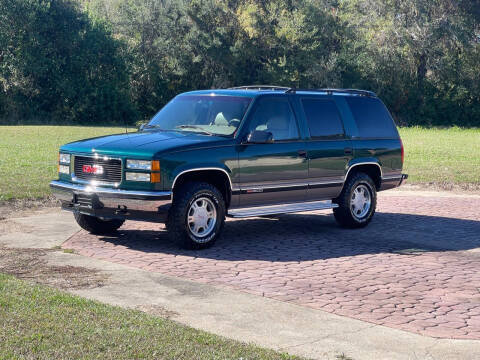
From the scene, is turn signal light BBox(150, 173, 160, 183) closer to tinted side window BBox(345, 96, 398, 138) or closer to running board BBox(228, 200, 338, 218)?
running board BBox(228, 200, 338, 218)

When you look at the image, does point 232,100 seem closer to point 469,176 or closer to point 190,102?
point 190,102

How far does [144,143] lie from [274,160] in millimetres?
1888

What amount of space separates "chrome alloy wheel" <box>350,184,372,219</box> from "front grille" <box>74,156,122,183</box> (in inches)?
158

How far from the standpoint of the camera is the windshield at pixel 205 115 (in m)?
10.4

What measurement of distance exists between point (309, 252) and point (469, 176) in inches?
400

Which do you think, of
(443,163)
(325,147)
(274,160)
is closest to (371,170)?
(325,147)

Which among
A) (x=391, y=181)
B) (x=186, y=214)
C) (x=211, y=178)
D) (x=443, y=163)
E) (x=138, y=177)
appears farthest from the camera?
(x=443, y=163)

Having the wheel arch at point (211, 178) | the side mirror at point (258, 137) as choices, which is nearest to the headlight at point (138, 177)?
the wheel arch at point (211, 178)

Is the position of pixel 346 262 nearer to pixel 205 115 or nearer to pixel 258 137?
pixel 258 137

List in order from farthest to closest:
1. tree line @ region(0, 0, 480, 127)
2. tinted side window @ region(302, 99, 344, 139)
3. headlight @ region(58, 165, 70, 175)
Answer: tree line @ region(0, 0, 480, 127), tinted side window @ region(302, 99, 344, 139), headlight @ region(58, 165, 70, 175)

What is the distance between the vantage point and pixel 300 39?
171ft

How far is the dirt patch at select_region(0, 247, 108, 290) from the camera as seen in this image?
776 centimetres

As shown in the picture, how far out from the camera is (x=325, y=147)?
11242mm

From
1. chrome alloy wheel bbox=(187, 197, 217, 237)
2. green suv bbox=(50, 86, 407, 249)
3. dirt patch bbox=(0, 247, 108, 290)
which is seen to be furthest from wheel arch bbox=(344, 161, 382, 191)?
dirt patch bbox=(0, 247, 108, 290)
